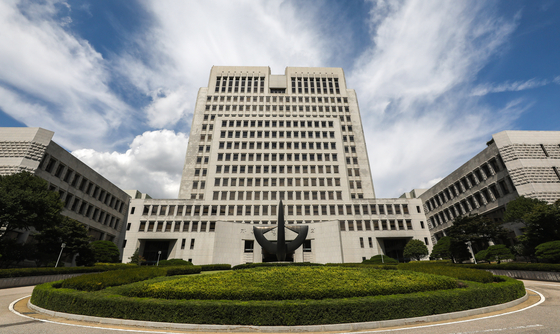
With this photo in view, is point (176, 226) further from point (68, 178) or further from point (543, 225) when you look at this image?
point (543, 225)

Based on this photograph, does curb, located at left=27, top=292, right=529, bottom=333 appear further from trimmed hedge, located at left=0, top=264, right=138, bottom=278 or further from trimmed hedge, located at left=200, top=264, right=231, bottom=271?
trimmed hedge, located at left=200, top=264, right=231, bottom=271

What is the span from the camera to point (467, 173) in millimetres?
60625

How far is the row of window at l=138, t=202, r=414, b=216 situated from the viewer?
192ft

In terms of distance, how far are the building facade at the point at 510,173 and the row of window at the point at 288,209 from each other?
44.8ft

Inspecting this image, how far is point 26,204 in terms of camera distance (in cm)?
2814

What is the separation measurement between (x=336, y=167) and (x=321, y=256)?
2376 cm

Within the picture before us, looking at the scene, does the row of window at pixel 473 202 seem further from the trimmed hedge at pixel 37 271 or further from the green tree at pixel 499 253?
the trimmed hedge at pixel 37 271

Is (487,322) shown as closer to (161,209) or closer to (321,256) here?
(321,256)

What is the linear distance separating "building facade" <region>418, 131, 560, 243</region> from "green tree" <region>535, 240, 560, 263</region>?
12940mm

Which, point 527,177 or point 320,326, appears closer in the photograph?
point 320,326

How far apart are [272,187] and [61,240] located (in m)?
40.2

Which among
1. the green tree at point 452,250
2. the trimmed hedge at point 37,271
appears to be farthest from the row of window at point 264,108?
the trimmed hedge at point 37,271

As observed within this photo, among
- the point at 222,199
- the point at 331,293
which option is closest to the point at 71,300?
the point at 331,293

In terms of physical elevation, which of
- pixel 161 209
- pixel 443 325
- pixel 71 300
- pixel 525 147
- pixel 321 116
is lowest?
pixel 443 325
